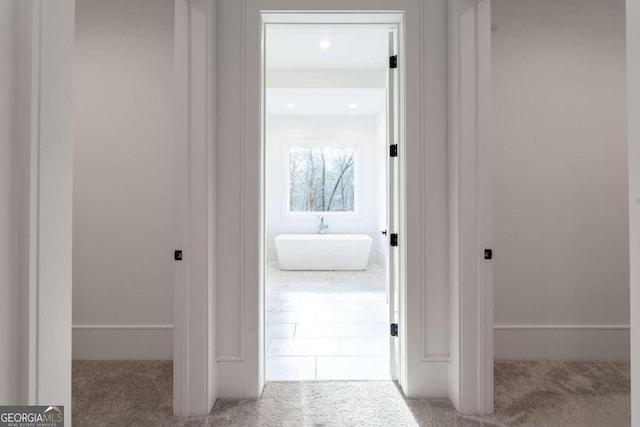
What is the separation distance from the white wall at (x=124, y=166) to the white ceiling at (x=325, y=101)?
9.09 ft

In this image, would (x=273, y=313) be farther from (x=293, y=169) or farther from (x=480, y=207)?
(x=293, y=169)

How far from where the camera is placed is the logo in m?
0.83

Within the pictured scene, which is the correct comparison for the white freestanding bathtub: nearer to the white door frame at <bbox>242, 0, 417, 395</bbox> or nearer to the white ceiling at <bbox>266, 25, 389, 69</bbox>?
the white ceiling at <bbox>266, 25, 389, 69</bbox>

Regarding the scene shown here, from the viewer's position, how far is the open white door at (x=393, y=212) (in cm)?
248

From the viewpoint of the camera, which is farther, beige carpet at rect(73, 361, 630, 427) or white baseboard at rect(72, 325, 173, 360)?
white baseboard at rect(72, 325, 173, 360)

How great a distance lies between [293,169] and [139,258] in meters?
4.91

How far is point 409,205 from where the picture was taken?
2.32 metres

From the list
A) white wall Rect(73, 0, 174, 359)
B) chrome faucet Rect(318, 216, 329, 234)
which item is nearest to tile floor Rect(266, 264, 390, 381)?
white wall Rect(73, 0, 174, 359)

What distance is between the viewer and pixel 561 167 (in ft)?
9.53

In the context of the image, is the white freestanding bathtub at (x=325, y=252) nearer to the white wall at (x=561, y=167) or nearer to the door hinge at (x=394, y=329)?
the white wall at (x=561, y=167)

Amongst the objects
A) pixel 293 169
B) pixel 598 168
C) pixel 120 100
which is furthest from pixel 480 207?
pixel 293 169

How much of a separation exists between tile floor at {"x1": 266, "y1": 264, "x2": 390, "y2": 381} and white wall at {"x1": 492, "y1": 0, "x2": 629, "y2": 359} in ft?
3.51

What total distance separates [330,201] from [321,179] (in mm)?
461

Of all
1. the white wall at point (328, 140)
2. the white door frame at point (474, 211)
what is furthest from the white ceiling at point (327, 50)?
the white wall at point (328, 140)
